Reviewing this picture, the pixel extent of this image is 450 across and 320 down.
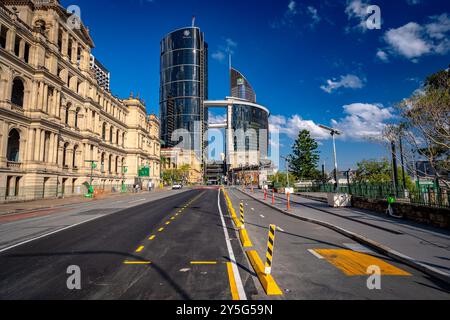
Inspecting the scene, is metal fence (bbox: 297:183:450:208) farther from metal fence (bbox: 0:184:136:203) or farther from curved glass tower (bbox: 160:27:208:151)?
curved glass tower (bbox: 160:27:208:151)

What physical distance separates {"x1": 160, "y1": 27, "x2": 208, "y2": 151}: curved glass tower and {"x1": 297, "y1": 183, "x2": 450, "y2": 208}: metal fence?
582 ft

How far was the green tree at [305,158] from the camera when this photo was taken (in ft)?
181

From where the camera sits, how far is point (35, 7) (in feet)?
118

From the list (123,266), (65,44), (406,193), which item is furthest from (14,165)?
(406,193)

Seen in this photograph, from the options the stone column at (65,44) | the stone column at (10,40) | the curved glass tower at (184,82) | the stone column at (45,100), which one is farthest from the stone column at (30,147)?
the curved glass tower at (184,82)

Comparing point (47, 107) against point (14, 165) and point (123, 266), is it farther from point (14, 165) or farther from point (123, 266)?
point (123, 266)

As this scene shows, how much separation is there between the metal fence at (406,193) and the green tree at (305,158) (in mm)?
30726

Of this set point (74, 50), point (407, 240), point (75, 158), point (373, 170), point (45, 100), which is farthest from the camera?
point (373, 170)

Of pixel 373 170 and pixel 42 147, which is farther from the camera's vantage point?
pixel 373 170

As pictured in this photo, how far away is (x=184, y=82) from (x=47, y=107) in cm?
16722

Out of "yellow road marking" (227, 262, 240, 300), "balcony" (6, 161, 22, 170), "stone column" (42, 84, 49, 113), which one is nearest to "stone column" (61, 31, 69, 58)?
"stone column" (42, 84, 49, 113)

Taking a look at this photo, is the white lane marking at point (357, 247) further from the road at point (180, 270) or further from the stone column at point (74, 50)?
the stone column at point (74, 50)

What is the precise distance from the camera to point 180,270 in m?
6.70
